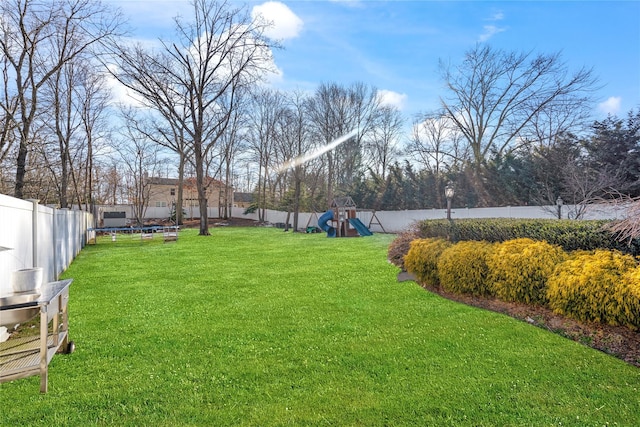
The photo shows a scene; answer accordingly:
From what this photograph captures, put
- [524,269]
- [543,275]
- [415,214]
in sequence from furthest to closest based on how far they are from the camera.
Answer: [415,214], [524,269], [543,275]

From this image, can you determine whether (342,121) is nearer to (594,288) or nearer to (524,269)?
(524,269)

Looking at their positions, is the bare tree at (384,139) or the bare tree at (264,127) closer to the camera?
the bare tree at (384,139)

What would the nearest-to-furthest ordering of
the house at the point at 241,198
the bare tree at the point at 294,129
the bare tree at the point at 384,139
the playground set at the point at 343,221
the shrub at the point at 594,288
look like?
1. the shrub at the point at 594,288
2. the playground set at the point at 343,221
3. the bare tree at the point at 294,129
4. the bare tree at the point at 384,139
5. the house at the point at 241,198

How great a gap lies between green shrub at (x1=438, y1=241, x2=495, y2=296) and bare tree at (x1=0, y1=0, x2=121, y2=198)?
35.3 ft

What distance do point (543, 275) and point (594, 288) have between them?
2.15 feet

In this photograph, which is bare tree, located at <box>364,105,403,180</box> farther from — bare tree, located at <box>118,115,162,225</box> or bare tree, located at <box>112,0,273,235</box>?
bare tree, located at <box>118,115,162,225</box>

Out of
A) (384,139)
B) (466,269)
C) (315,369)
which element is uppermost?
(384,139)

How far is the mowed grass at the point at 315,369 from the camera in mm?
2129

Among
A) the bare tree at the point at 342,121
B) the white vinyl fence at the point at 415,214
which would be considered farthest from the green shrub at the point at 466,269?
the bare tree at the point at 342,121

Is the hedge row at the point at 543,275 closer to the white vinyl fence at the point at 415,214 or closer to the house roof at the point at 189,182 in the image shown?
the white vinyl fence at the point at 415,214

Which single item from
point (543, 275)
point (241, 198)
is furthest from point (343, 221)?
point (241, 198)

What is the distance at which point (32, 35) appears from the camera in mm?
9727

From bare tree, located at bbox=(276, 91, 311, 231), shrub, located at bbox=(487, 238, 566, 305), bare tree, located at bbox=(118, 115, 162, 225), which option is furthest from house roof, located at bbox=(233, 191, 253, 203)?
shrub, located at bbox=(487, 238, 566, 305)

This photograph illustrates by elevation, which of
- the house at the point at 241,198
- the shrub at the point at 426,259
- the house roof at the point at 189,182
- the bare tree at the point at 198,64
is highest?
the bare tree at the point at 198,64
